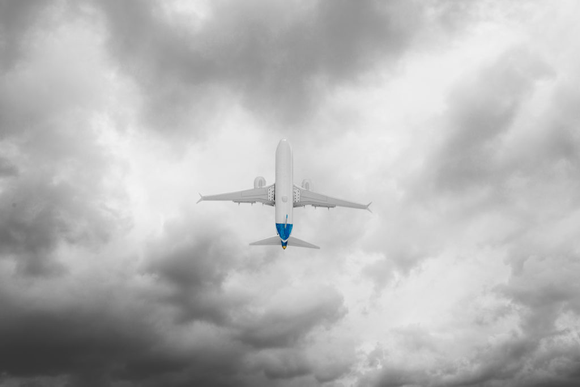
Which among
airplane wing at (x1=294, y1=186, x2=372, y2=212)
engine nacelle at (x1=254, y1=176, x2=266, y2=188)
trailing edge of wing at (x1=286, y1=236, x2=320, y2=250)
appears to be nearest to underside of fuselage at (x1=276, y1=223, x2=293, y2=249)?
trailing edge of wing at (x1=286, y1=236, x2=320, y2=250)

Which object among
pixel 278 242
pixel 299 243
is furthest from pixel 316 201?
pixel 278 242

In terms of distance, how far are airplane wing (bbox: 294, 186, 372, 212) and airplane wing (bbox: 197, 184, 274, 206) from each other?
294 inches

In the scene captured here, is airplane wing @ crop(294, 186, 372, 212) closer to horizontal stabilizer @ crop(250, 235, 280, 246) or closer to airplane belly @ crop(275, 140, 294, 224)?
airplane belly @ crop(275, 140, 294, 224)

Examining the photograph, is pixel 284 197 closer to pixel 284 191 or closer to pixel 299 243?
pixel 284 191

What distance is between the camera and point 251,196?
156 metres

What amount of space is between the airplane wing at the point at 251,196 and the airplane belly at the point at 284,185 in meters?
8.35

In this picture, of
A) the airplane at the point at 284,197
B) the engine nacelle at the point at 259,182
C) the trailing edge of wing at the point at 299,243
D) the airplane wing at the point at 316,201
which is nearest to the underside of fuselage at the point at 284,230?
the airplane at the point at 284,197

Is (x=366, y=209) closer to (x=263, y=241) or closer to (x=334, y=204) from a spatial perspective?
(x=334, y=204)

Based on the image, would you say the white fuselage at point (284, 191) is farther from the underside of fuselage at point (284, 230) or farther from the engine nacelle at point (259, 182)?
the engine nacelle at point (259, 182)

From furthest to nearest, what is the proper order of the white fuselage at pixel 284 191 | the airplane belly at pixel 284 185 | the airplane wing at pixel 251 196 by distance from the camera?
the airplane wing at pixel 251 196 < the airplane belly at pixel 284 185 < the white fuselage at pixel 284 191

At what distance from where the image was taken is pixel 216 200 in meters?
157

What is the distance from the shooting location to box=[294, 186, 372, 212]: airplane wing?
15438cm

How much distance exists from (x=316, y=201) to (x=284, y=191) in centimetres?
1644

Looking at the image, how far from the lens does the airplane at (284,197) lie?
470 ft
